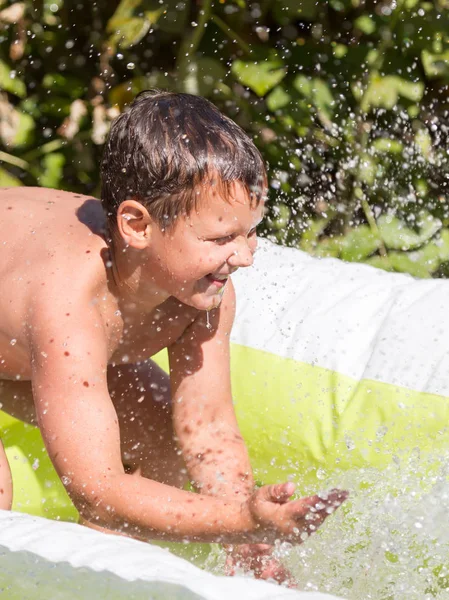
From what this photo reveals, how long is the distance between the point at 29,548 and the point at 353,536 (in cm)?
74

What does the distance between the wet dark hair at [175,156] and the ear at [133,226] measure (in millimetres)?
20

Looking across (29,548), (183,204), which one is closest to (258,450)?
(183,204)

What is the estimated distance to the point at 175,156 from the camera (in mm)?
1542

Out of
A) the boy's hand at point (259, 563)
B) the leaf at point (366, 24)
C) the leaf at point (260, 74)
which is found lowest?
the boy's hand at point (259, 563)

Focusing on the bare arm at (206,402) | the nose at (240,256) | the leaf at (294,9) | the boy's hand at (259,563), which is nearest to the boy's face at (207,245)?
the nose at (240,256)

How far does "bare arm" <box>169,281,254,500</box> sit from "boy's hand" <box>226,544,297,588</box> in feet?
0.38

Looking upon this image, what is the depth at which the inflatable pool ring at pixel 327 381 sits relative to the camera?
2.02 meters

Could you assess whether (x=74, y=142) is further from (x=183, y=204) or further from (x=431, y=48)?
(x=183, y=204)

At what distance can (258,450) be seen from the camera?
2139 millimetres

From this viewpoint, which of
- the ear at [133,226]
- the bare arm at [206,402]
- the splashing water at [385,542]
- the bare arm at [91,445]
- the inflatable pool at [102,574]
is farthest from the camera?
the bare arm at [206,402]

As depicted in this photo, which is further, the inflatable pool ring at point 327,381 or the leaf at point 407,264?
the leaf at point 407,264

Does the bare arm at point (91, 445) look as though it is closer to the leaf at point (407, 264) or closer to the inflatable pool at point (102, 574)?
the inflatable pool at point (102, 574)

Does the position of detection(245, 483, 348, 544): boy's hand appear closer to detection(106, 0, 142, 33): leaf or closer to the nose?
the nose

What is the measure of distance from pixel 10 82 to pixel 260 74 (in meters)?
0.78
